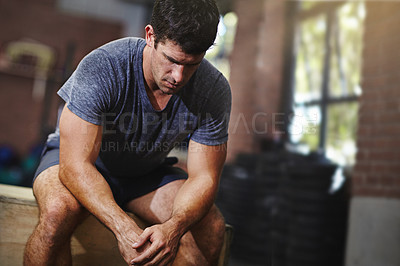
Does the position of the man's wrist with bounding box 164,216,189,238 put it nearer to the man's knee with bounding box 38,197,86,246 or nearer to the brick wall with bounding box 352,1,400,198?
the man's knee with bounding box 38,197,86,246

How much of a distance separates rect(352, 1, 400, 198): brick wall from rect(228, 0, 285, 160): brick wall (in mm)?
1001

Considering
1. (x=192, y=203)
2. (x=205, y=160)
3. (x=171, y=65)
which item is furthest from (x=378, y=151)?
(x=171, y=65)

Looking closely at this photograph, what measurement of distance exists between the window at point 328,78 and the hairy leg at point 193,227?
5.09ft

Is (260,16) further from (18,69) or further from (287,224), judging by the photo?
(18,69)

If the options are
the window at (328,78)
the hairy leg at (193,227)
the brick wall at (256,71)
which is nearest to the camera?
the hairy leg at (193,227)

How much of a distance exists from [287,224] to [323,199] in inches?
10.5

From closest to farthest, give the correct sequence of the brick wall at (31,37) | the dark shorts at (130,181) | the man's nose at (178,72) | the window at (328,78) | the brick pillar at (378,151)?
1. the man's nose at (178,72)
2. the dark shorts at (130,181)
3. the brick pillar at (378,151)
4. the window at (328,78)
5. the brick wall at (31,37)

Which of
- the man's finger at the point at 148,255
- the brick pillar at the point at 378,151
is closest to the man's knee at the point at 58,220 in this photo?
the man's finger at the point at 148,255

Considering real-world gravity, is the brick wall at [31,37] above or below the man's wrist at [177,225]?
above

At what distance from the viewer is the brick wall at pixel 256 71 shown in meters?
3.07

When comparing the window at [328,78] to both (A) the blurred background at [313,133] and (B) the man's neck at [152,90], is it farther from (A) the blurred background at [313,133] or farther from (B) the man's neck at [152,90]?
(B) the man's neck at [152,90]

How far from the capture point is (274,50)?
308 cm

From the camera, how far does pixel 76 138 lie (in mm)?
1008

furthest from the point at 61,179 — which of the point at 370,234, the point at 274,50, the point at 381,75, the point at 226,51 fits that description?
the point at 226,51
